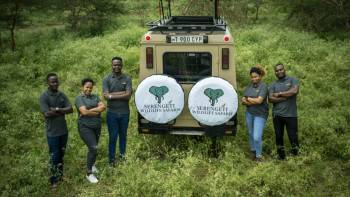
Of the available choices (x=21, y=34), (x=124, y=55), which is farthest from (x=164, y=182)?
(x=21, y=34)

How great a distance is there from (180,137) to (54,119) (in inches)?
106

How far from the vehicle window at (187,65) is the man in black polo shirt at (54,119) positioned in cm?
202

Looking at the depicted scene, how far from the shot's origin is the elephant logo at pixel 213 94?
6887 millimetres

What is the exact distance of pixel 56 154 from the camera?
657 centimetres

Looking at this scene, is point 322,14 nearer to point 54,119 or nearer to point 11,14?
point 11,14

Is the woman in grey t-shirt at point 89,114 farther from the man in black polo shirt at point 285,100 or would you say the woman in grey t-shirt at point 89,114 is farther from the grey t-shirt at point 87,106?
the man in black polo shirt at point 285,100

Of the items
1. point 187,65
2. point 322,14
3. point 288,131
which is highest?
point 322,14

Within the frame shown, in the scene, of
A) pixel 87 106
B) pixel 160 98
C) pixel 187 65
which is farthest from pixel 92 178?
pixel 187 65

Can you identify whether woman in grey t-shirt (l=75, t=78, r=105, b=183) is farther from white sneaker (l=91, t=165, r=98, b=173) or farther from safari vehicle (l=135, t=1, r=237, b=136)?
safari vehicle (l=135, t=1, r=237, b=136)

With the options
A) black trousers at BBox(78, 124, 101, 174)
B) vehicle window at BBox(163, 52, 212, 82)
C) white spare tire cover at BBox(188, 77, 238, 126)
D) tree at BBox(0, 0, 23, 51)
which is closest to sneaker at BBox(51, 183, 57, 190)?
black trousers at BBox(78, 124, 101, 174)

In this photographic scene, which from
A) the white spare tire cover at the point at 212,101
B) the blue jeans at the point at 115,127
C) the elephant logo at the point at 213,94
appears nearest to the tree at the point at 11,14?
the blue jeans at the point at 115,127

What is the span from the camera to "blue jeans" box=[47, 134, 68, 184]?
6475 mm

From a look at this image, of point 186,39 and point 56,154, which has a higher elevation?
point 186,39

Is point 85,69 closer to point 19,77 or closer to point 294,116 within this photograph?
point 19,77
